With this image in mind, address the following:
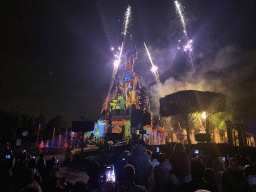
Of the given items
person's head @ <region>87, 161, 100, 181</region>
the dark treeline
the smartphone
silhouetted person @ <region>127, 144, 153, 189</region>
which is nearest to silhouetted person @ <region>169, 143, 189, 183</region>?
silhouetted person @ <region>127, 144, 153, 189</region>

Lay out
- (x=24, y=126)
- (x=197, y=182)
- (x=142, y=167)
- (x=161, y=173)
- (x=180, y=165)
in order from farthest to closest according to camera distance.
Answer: (x=24, y=126) → (x=142, y=167) → (x=161, y=173) → (x=180, y=165) → (x=197, y=182)

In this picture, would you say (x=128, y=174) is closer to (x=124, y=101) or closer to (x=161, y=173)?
(x=161, y=173)

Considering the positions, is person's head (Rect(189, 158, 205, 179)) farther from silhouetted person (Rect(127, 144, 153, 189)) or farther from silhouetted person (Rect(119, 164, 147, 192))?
silhouetted person (Rect(127, 144, 153, 189))

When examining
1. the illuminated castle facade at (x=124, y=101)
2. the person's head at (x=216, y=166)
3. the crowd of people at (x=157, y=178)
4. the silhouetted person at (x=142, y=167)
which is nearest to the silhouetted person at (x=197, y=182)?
the crowd of people at (x=157, y=178)

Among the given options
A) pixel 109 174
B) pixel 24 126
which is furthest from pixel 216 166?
pixel 24 126

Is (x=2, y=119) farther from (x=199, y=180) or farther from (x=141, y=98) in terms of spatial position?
(x=199, y=180)

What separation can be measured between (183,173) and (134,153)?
218cm

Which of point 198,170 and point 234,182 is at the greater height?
point 198,170

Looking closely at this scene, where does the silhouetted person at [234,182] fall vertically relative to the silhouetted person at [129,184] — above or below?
below

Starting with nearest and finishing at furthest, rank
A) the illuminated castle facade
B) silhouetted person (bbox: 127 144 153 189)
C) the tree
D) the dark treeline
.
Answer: silhouetted person (bbox: 127 144 153 189), the tree, the dark treeline, the illuminated castle facade

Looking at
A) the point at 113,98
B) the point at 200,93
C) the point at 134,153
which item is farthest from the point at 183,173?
the point at 113,98

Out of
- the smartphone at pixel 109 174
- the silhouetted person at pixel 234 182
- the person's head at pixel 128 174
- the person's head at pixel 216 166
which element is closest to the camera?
the person's head at pixel 128 174

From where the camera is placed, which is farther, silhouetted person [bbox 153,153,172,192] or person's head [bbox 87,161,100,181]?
silhouetted person [bbox 153,153,172,192]

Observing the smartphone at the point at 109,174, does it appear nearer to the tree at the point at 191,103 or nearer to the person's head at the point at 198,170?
the person's head at the point at 198,170
